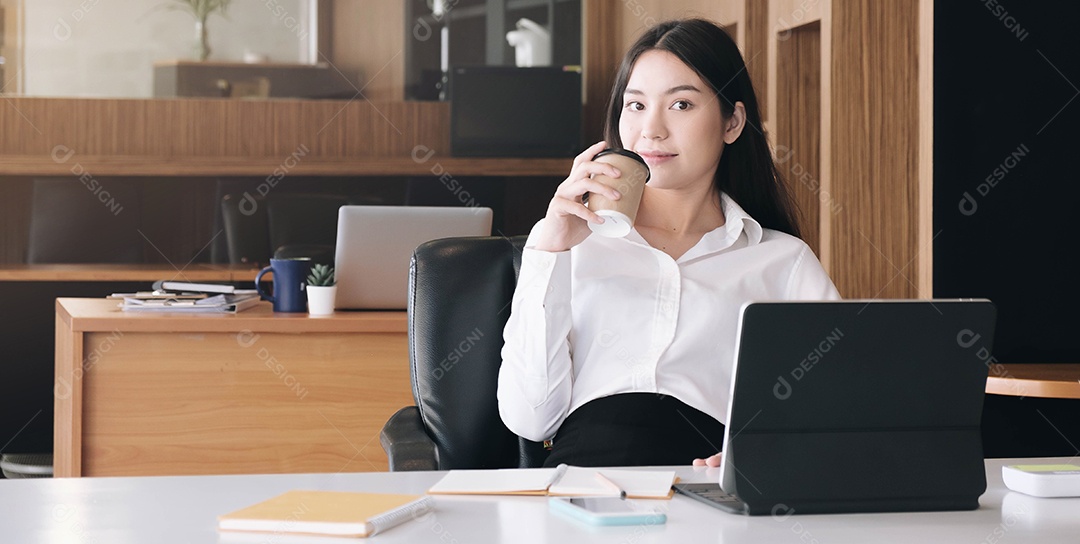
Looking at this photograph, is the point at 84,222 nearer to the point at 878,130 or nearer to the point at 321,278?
the point at 321,278

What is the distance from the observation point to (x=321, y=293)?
2.88 meters

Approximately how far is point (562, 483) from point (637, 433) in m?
0.50

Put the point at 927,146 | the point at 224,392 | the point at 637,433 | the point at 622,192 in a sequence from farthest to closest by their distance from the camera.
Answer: the point at 224,392 < the point at 927,146 < the point at 637,433 < the point at 622,192

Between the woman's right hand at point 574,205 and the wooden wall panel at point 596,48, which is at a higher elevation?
the wooden wall panel at point 596,48

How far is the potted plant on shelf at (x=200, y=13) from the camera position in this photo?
5.17 meters

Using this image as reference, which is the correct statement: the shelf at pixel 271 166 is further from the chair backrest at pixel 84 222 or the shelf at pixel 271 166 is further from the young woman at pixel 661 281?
the young woman at pixel 661 281

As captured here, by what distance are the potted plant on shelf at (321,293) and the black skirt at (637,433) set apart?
4.38ft

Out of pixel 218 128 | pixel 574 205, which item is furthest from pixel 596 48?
pixel 574 205

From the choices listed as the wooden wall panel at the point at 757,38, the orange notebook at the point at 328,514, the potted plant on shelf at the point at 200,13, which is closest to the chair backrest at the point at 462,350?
the orange notebook at the point at 328,514

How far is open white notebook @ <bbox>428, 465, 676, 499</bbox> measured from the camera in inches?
44.5

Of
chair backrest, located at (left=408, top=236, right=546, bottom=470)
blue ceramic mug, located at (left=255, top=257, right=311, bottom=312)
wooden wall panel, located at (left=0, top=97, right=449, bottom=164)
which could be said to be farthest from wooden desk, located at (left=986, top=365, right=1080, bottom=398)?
wooden wall panel, located at (left=0, top=97, right=449, bottom=164)

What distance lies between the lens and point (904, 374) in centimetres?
109

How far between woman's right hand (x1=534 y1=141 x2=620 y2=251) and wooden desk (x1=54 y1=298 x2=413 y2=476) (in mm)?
1294

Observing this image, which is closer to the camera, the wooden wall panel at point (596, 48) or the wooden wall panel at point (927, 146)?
the wooden wall panel at point (927, 146)
